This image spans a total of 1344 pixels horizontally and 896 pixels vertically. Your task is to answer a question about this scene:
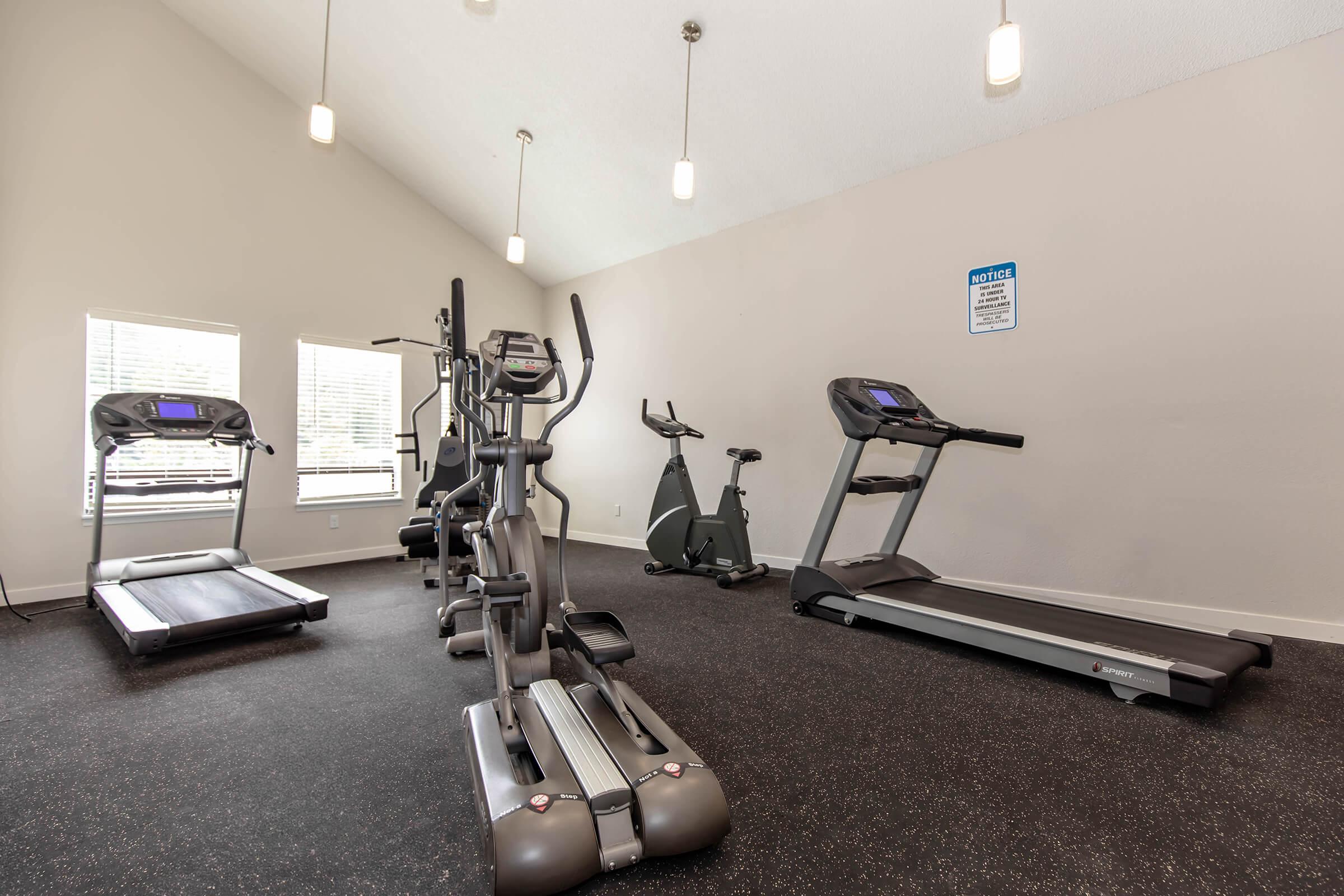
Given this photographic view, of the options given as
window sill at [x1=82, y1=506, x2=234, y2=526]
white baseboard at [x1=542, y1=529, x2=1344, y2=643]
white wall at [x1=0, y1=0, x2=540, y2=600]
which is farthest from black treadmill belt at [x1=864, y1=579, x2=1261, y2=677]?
window sill at [x1=82, y1=506, x2=234, y2=526]

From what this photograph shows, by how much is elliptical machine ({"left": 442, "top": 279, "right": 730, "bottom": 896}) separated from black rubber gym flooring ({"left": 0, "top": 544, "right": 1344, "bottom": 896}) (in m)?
0.12

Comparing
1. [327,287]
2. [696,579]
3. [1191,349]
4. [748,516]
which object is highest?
[327,287]

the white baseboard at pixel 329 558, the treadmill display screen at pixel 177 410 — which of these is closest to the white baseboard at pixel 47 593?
the white baseboard at pixel 329 558

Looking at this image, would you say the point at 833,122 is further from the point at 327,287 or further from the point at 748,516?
the point at 327,287

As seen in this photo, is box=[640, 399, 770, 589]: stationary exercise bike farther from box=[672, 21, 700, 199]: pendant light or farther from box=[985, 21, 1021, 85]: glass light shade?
box=[985, 21, 1021, 85]: glass light shade

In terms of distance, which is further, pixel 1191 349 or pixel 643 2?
pixel 643 2

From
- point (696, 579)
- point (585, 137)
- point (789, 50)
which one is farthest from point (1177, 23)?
point (696, 579)

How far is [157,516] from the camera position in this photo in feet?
12.8

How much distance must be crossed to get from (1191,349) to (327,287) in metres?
6.05

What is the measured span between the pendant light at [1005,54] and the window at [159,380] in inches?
200

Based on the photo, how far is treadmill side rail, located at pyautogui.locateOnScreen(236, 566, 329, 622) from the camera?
2883mm

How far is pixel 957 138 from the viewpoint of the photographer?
3.55 m

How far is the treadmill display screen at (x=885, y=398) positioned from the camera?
9.64ft

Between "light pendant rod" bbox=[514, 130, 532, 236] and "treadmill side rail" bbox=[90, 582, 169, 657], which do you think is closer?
"treadmill side rail" bbox=[90, 582, 169, 657]
